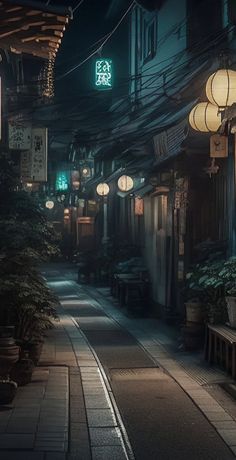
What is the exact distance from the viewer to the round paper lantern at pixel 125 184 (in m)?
25.2

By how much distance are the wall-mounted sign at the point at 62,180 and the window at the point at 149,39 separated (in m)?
24.3

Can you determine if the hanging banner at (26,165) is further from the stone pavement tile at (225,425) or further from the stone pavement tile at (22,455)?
the stone pavement tile at (22,455)

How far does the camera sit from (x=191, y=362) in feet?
44.4

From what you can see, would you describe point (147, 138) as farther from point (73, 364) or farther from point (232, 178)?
point (73, 364)

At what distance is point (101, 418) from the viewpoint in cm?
888

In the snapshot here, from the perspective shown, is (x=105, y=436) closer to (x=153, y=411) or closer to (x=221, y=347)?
(x=153, y=411)

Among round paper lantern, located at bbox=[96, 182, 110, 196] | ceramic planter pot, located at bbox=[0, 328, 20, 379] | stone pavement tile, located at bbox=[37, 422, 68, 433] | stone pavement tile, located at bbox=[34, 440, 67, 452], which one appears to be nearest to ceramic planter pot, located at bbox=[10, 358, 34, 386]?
ceramic planter pot, located at bbox=[0, 328, 20, 379]

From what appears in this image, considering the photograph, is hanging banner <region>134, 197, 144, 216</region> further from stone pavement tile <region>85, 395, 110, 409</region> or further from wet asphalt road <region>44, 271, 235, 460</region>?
stone pavement tile <region>85, 395, 110, 409</region>

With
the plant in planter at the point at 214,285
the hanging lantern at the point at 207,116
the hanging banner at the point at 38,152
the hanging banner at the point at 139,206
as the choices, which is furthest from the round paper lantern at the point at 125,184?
the hanging lantern at the point at 207,116

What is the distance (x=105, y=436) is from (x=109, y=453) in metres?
0.69

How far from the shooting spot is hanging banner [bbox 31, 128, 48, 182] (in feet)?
60.6

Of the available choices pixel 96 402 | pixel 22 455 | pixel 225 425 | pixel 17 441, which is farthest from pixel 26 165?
pixel 22 455

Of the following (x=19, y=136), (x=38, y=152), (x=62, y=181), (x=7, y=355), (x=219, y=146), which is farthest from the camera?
(x=62, y=181)

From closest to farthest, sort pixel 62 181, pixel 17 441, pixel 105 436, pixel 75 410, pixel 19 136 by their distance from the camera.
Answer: pixel 17 441 → pixel 105 436 → pixel 75 410 → pixel 19 136 → pixel 62 181
